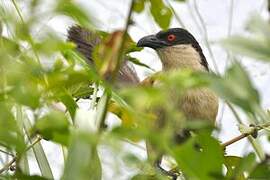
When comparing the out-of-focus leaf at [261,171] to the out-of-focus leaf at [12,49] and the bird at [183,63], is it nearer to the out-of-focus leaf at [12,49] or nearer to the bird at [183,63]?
the out-of-focus leaf at [12,49]

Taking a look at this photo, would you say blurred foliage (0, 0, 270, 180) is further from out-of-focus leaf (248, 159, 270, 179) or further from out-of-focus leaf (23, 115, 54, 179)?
out-of-focus leaf (23, 115, 54, 179)

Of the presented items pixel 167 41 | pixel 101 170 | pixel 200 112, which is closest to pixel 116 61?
pixel 101 170

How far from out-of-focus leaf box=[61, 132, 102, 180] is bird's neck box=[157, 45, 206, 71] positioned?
9.16 ft

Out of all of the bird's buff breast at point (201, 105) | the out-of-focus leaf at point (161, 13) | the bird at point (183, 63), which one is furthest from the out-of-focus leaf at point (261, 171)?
the bird's buff breast at point (201, 105)

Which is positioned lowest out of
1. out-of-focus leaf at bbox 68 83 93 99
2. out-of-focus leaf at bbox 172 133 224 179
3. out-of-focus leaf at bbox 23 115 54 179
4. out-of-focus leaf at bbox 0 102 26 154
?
out-of-focus leaf at bbox 172 133 224 179

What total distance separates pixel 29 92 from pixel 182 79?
134 millimetres

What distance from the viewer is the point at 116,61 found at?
627mm

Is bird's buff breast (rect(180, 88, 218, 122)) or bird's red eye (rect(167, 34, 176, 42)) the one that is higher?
bird's red eye (rect(167, 34, 176, 42))

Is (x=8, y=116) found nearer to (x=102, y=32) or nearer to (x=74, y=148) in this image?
(x=74, y=148)

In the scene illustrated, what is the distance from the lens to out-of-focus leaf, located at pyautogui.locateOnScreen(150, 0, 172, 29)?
1.29 metres

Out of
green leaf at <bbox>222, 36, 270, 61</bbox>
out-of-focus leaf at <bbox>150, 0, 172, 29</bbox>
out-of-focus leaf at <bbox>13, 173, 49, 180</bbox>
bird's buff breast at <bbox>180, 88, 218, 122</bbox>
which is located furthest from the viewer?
bird's buff breast at <bbox>180, 88, 218, 122</bbox>

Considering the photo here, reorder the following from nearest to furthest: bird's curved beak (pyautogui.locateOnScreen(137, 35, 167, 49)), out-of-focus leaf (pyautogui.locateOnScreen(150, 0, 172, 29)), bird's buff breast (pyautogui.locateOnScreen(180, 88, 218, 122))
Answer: out-of-focus leaf (pyautogui.locateOnScreen(150, 0, 172, 29)) → bird's buff breast (pyautogui.locateOnScreen(180, 88, 218, 122)) → bird's curved beak (pyautogui.locateOnScreen(137, 35, 167, 49))

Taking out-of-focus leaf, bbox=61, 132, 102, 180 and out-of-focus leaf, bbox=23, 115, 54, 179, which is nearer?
out-of-focus leaf, bbox=61, 132, 102, 180

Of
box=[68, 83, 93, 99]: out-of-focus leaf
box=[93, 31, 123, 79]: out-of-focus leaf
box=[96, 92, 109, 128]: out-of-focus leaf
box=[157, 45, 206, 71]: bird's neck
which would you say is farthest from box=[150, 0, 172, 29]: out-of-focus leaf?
box=[157, 45, 206, 71]: bird's neck
